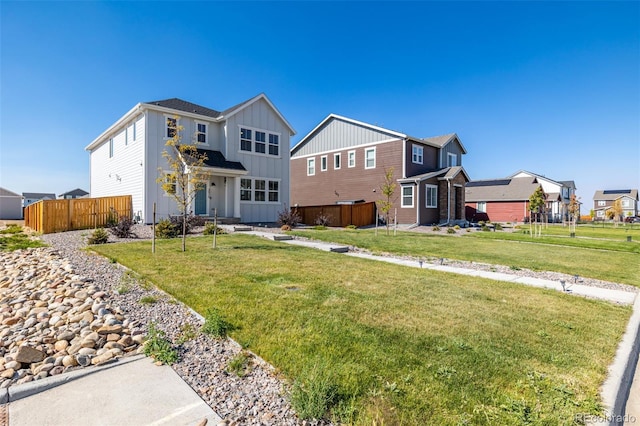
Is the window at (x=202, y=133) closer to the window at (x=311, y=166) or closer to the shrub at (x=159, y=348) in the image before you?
the window at (x=311, y=166)

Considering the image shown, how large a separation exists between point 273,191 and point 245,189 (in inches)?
81.6

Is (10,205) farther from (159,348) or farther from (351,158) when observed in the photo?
(159,348)

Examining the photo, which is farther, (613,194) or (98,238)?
(613,194)

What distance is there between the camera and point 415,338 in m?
3.51

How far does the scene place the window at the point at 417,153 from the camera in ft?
77.9

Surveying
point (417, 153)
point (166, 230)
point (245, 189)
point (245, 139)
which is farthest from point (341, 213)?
point (166, 230)

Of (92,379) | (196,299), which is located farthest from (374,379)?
(196,299)

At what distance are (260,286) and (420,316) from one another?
8.55ft

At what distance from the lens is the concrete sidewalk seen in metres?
2.26

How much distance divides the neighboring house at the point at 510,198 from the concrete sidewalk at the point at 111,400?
39.1 meters


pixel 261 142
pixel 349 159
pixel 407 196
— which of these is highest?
pixel 349 159

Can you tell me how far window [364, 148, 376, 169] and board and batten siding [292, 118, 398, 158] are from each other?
72 centimetres

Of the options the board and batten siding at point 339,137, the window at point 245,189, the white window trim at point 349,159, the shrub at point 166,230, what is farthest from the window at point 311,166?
the shrub at point 166,230

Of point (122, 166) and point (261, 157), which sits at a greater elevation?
point (261, 157)
